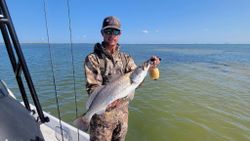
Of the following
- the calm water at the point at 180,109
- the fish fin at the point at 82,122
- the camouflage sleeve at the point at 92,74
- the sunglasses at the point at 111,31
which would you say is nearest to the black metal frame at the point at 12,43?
the fish fin at the point at 82,122

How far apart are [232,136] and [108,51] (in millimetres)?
6294

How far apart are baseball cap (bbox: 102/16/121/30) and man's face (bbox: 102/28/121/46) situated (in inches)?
1.9

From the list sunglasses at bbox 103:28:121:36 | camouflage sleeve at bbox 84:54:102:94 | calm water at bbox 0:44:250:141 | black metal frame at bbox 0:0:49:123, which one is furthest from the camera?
calm water at bbox 0:44:250:141

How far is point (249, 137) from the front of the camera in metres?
7.66

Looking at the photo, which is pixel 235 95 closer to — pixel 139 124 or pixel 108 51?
pixel 139 124

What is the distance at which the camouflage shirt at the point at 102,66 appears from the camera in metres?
3.14

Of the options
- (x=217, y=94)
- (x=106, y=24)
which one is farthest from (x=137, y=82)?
(x=217, y=94)

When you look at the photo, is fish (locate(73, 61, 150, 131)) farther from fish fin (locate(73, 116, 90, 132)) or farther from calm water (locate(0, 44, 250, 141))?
calm water (locate(0, 44, 250, 141))

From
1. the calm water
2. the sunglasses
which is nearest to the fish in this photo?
the sunglasses

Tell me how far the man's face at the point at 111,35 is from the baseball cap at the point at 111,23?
49 mm

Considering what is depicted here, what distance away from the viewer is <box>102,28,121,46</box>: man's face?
3.24 meters

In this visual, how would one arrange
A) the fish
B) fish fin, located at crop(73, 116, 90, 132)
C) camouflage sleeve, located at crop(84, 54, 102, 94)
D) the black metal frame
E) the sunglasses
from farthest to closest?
1. the sunglasses
2. camouflage sleeve, located at crop(84, 54, 102, 94)
3. fish fin, located at crop(73, 116, 90, 132)
4. the fish
5. the black metal frame

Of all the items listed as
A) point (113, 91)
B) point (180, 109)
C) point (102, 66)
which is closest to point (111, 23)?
point (102, 66)

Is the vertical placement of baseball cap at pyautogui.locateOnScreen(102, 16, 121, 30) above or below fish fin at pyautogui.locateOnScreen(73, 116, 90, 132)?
above
